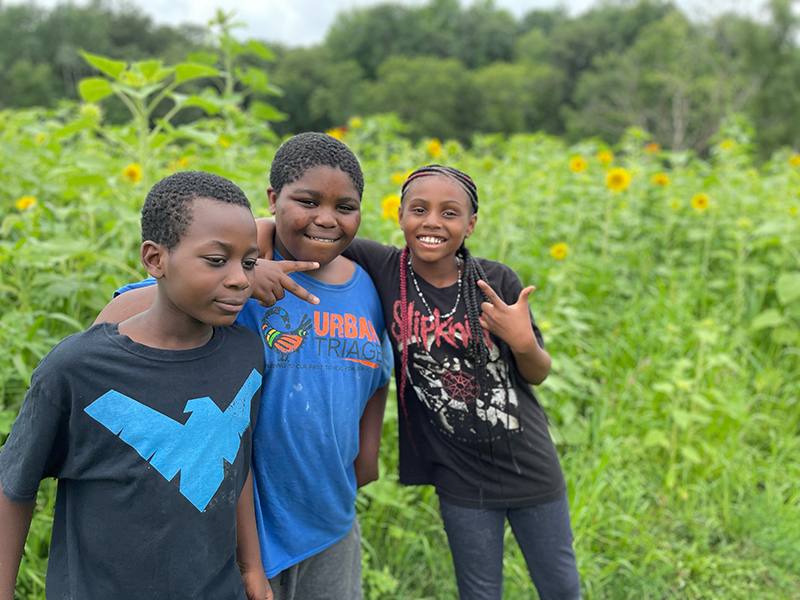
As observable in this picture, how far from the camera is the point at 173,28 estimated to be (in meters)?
58.3

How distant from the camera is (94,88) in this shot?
6.88 ft

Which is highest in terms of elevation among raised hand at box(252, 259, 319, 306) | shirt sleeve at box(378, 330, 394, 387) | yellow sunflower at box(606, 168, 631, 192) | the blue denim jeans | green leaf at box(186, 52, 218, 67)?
green leaf at box(186, 52, 218, 67)

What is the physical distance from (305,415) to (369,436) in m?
0.31

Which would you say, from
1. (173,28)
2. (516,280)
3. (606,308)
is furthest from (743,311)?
(173,28)

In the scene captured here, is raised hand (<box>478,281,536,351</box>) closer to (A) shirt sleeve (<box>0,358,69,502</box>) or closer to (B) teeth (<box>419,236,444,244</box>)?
(B) teeth (<box>419,236,444,244</box>)

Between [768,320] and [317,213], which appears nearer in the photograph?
[317,213]

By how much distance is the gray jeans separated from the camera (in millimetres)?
1405

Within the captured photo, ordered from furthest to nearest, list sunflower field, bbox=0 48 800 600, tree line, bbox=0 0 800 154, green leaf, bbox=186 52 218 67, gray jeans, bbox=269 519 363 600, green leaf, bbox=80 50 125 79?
tree line, bbox=0 0 800 154
green leaf, bbox=186 52 218 67
sunflower field, bbox=0 48 800 600
green leaf, bbox=80 50 125 79
gray jeans, bbox=269 519 363 600

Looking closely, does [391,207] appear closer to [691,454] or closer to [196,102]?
[196,102]

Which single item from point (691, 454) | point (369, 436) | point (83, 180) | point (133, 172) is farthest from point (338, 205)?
point (691, 454)

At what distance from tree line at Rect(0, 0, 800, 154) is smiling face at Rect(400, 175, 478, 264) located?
52.5 ft

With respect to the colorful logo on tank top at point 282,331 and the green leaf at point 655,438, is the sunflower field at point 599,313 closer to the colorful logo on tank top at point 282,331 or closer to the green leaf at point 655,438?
the green leaf at point 655,438

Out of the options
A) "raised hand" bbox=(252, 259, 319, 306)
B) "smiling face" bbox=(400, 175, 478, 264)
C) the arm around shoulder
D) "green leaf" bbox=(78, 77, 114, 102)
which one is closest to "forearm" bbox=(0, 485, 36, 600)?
the arm around shoulder

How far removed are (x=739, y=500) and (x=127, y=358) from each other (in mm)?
2719
